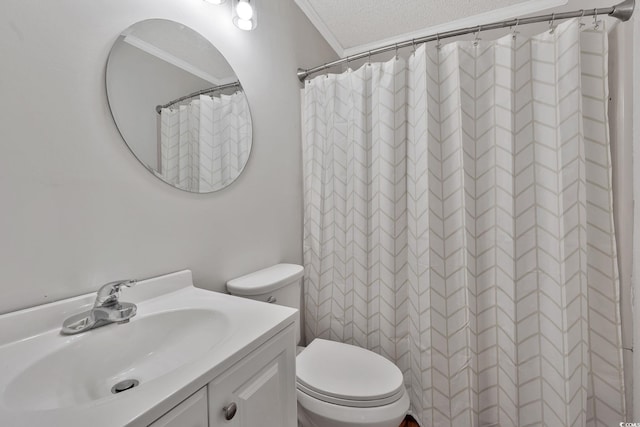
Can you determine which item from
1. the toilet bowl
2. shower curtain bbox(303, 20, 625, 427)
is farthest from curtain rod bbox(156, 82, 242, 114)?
the toilet bowl

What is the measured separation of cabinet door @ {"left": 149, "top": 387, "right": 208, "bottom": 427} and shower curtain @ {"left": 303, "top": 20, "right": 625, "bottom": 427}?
1.11 meters

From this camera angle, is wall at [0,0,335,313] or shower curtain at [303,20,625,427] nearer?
wall at [0,0,335,313]

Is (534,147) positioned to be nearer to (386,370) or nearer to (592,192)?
(592,192)

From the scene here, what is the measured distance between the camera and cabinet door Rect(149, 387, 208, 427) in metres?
0.44

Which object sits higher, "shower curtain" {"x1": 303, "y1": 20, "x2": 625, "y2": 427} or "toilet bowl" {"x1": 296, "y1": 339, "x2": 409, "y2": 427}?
"shower curtain" {"x1": 303, "y1": 20, "x2": 625, "y2": 427}

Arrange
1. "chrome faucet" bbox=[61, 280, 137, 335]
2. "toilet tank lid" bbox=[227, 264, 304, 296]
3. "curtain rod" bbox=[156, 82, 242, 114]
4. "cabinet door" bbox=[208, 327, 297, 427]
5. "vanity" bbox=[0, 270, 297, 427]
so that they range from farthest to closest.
→ "toilet tank lid" bbox=[227, 264, 304, 296]
"curtain rod" bbox=[156, 82, 242, 114]
"chrome faucet" bbox=[61, 280, 137, 335]
"cabinet door" bbox=[208, 327, 297, 427]
"vanity" bbox=[0, 270, 297, 427]

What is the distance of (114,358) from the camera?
0.66 m

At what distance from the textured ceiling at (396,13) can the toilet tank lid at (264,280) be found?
5.29 feet

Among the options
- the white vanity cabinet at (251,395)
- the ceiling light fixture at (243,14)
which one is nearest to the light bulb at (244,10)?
the ceiling light fixture at (243,14)

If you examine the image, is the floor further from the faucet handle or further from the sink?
the faucet handle

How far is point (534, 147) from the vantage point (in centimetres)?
119

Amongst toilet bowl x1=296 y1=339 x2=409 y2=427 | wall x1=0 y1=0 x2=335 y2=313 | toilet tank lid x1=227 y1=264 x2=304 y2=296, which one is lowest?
toilet bowl x1=296 y1=339 x2=409 y2=427

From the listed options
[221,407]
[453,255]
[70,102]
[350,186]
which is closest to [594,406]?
[453,255]

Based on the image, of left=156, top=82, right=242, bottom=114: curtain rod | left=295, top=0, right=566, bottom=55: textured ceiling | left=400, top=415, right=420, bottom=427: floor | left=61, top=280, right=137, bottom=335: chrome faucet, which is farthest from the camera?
left=295, top=0, right=566, bottom=55: textured ceiling
